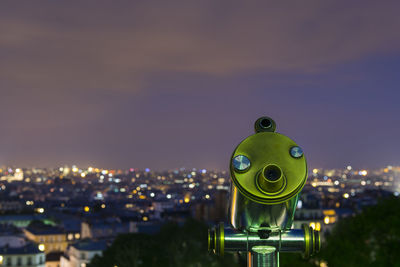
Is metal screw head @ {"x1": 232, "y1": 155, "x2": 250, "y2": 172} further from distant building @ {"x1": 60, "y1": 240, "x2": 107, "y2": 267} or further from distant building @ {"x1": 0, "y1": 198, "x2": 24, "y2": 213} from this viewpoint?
distant building @ {"x1": 0, "y1": 198, "x2": 24, "y2": 213}

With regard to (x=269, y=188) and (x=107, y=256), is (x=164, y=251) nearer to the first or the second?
(x=107, y=256)

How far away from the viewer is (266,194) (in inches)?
111

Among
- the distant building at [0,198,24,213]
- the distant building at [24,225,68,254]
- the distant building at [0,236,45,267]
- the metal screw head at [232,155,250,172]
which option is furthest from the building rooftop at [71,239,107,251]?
the distant building at [0,198,24,213]

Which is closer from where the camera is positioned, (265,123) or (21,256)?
(265,123)

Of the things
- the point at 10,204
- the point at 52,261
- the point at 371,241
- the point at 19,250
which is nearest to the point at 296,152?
the point at 371,241

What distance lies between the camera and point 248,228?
10.9 feet

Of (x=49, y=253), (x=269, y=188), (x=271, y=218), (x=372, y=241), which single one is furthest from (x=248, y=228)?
(x=49, y=253)

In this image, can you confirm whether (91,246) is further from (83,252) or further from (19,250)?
(19,250)

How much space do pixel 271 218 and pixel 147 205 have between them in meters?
168

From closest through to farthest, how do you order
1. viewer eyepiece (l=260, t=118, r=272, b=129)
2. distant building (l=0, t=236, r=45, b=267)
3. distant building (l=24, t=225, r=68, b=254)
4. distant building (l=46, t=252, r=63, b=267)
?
viewer eyepiece (l=260, t=118, r=272, b=129) < distant building (l=0, t=236, r=45, b=267) < distant building (l=46, t=252, r=63, b=267) < distant building (l=24, t=225, r=68, b=254)

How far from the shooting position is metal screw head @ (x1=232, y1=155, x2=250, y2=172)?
2.85m

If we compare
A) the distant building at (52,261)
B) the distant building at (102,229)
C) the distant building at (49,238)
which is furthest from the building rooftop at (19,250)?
the distant building at (102,229)

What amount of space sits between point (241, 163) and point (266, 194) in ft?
0.64

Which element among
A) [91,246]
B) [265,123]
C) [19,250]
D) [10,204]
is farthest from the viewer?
[10,204]
